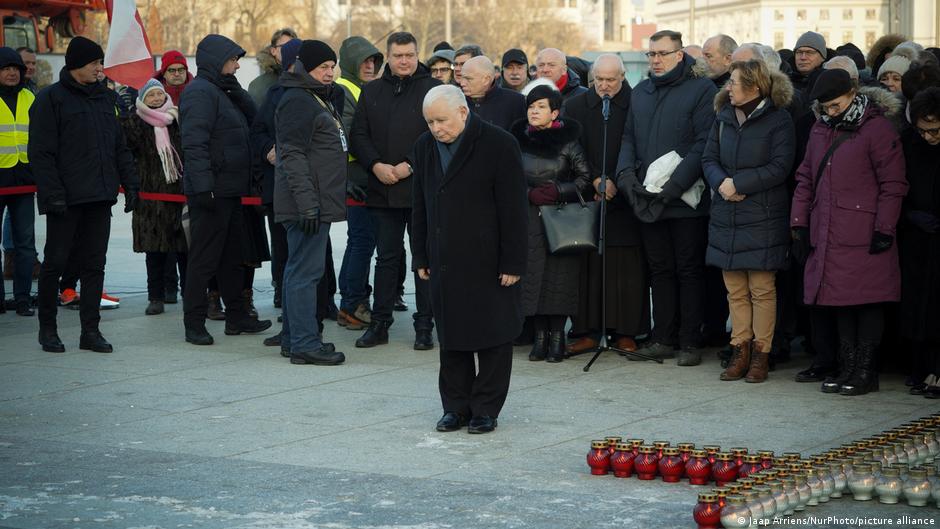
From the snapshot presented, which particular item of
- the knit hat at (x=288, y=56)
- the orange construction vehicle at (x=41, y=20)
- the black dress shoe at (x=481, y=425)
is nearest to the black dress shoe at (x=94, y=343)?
the knit hat at (x=288, y=56)

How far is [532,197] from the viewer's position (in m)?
10.0

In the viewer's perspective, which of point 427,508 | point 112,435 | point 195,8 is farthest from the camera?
point 195,8

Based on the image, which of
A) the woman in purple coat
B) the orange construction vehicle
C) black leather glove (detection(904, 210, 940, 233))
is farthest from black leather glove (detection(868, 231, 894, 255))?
the orange construction vehicle

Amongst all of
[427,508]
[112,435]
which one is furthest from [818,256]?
[112,435]

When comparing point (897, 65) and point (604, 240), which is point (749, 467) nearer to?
point (604, 240)

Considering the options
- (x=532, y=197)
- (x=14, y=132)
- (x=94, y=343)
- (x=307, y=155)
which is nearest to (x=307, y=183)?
(x=307, y=155)

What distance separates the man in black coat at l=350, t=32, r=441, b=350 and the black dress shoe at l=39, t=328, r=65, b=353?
6.96 feet

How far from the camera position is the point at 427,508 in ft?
20.3

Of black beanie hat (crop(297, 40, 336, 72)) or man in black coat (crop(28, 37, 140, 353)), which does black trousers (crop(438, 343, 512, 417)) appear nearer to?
Result: black beanie hat (crop(297, 40, 336, 72))

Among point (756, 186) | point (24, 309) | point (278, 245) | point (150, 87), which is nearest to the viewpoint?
point (756, 186)

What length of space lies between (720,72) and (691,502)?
481 cm

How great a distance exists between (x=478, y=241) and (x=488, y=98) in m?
3.07

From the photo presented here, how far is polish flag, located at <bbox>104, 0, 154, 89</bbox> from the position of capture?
Answer: 12586 millimetres

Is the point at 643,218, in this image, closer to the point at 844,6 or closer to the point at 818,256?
the point at 818,256
